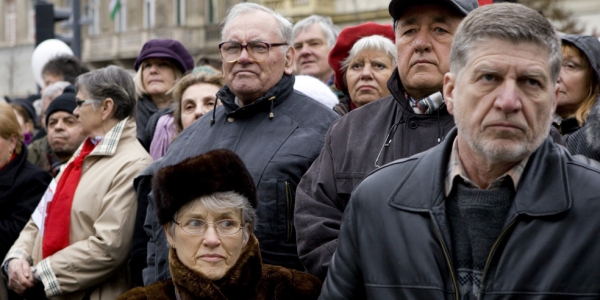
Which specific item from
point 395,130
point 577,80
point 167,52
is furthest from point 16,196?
point 577,80

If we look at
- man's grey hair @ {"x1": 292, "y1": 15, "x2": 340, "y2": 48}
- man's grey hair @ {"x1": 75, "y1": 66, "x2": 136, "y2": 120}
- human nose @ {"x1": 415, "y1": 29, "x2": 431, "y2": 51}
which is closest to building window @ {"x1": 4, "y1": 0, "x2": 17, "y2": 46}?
man's grey hair @ {"x1": 292, "y1": 15, "x2": 340, "y2": 48}

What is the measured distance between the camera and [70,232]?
5.99 meters

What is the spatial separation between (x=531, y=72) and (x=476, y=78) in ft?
0.62

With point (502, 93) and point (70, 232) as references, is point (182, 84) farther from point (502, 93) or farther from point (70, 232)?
point (502, 93)

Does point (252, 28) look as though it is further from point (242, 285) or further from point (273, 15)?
point (242, 285)

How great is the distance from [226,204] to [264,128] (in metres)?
0.74

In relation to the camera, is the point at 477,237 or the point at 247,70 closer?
the point at 477,237

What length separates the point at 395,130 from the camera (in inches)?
163

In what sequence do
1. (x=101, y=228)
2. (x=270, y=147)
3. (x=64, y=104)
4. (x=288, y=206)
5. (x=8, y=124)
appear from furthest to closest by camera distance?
(x=64, y=104) < (x=8, y=124) < (x=101, y=228) < (x=270, y=147) < (x=288, y=206)

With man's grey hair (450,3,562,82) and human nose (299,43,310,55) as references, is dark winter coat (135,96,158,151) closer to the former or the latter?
human nose (299,43,310,55)

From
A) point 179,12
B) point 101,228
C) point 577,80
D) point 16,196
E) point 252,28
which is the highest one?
point 252,28

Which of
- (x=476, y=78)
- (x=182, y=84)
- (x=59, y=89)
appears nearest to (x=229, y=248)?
(x=476, y=78)

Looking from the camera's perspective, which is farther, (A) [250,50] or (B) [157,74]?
(B) [157,74]

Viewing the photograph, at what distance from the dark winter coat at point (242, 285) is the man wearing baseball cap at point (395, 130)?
100mm
